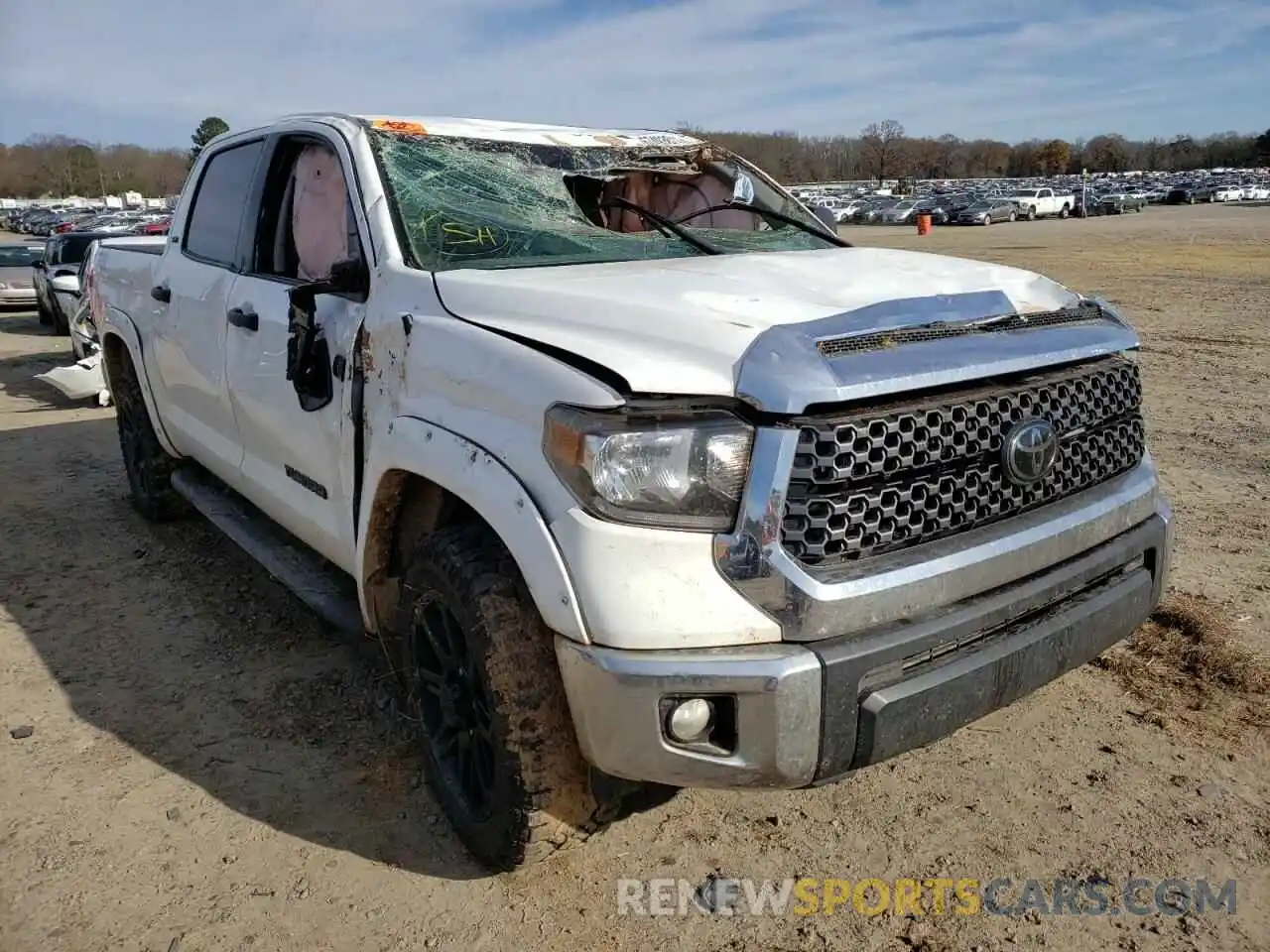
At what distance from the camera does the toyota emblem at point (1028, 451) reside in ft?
7.72

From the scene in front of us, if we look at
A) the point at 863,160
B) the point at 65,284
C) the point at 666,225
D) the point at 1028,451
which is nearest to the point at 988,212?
the point at 65,284

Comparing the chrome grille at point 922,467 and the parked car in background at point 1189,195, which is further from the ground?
the parked car in background at point 1189,195

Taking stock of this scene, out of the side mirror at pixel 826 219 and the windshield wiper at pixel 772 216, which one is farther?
the side mirror at pixel 826 219

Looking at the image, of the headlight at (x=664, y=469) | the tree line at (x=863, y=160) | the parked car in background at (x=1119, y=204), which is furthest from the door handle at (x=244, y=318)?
the tree line at (x=863, y=160)

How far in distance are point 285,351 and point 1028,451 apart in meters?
2.34

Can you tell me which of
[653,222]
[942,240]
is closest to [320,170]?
[653,222]

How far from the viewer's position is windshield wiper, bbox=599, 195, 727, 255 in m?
3.49

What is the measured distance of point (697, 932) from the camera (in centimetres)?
246

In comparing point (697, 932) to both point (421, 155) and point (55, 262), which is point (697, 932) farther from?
point (55, 262)

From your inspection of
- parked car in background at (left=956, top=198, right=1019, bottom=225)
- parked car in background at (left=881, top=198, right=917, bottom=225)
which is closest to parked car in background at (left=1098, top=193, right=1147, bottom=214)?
parked car in background at (left=956, top=198, right=1019, bottom=225)

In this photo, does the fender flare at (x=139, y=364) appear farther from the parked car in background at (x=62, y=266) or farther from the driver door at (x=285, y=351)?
the parked car in background at (x=62, y=266)

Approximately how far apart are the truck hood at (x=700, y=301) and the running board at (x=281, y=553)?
1.21 meters

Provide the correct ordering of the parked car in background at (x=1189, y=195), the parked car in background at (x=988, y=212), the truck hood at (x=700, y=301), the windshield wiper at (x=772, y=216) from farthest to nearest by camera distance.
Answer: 1. the parked car in background at (x=1189, y=195)
2. the parked car in background at (x=988, y=212)
3. the windshield wiper at (x=772, y=216)
4. the truck hood at (x=700, y=301)

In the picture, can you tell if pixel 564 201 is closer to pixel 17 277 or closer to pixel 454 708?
pixel 454 708
